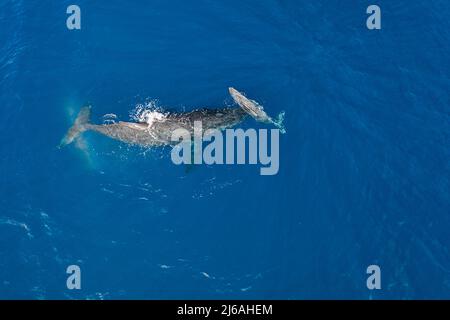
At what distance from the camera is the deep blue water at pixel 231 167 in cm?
5453

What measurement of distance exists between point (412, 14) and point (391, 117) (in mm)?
14836

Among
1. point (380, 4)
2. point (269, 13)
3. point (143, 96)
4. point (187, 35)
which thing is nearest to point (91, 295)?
point (143, 96)

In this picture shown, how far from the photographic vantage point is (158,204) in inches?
2280

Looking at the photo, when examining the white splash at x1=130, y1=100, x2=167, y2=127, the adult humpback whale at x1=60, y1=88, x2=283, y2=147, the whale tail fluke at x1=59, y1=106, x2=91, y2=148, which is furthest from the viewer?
the white splash at x1=130, y1=100, x2=167, y2=127

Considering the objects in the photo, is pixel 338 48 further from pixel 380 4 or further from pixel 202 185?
pixel 202 185

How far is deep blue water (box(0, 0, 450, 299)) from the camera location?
54.5 m

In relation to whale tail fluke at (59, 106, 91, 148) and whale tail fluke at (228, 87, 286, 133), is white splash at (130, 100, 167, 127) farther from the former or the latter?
whale tail fluke at (228, 87, 286, 133)

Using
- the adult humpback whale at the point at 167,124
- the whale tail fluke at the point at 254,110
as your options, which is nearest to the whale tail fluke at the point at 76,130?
the adult humpback whale at the point at 167,124

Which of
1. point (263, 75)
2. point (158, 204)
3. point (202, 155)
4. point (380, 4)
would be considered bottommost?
point (158, 204)

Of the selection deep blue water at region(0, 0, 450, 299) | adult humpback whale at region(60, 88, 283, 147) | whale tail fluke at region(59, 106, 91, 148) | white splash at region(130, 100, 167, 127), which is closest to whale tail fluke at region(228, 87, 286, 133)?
adult humpback whale at region(60, 88, 283, 147)

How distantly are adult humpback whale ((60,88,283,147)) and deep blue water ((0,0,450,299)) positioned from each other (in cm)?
103

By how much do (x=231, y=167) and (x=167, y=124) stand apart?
26.3 feet

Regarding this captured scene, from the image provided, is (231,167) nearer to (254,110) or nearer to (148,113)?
(254,110)

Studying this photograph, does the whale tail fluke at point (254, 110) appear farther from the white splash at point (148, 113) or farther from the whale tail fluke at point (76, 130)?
the whale tail fluke at point (76, 130)
